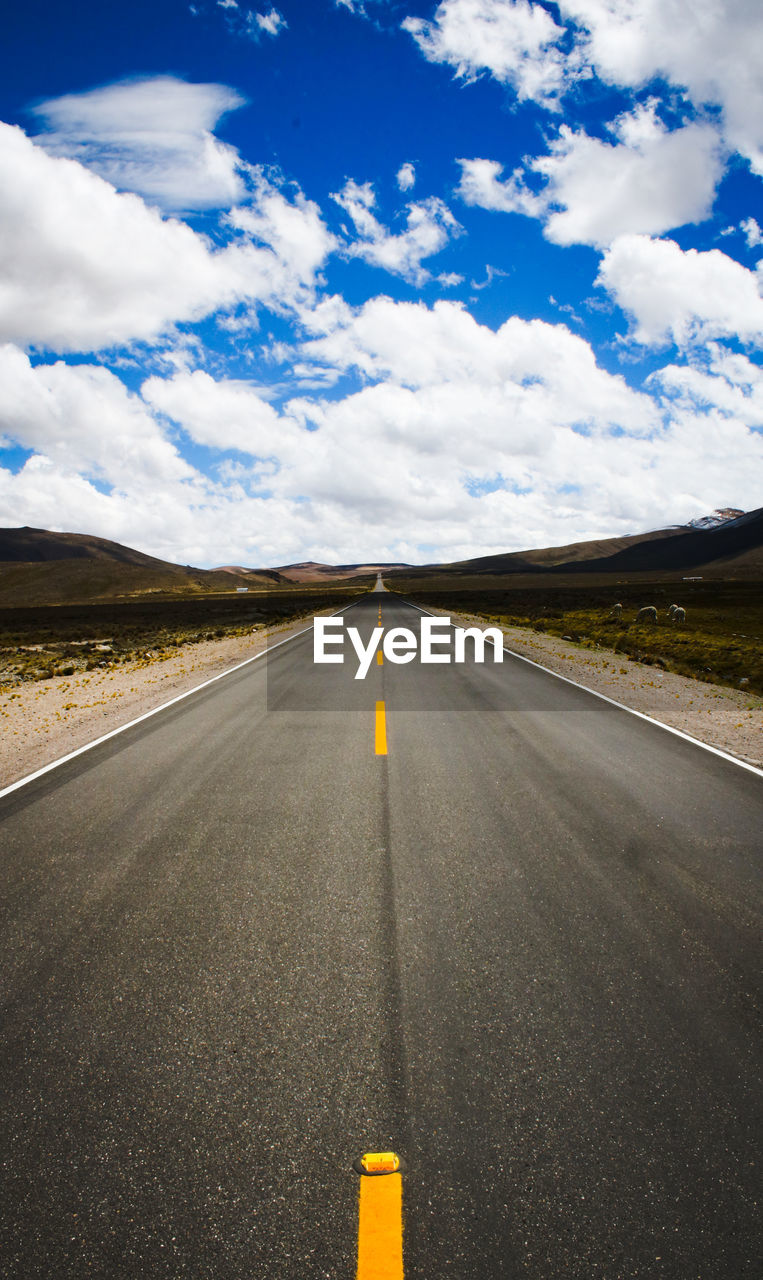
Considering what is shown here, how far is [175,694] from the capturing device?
1223 centimetres

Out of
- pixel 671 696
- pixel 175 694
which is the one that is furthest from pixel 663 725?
pixel 175 694

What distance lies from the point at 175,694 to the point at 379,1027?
1010 cm

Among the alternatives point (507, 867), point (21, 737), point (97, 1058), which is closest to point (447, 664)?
point (21, 737)

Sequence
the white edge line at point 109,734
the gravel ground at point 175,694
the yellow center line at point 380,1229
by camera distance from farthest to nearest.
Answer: the gravel ground at point 175,694 < the white edge line at point 109,734 < the yellow center line at point 380,1229

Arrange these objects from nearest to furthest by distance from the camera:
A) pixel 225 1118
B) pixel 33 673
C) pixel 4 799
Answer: pixel 225 1118
pixel 4 799
pixel 33 673

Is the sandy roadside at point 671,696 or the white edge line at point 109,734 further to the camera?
the sandy roadside at point 671,696

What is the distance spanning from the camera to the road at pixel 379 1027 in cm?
221

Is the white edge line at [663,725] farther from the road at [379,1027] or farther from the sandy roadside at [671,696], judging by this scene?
the road at [379,1027]

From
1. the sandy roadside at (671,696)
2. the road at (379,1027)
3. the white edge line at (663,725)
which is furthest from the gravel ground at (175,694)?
the road at (379,1027)

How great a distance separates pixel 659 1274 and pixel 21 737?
10059 millimetres

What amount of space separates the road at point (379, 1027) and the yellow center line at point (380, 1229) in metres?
0.05

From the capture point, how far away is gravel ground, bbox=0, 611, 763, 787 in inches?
348

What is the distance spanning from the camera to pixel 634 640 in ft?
80.8

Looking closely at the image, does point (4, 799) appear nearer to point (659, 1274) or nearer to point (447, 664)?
point (659, 1274)
